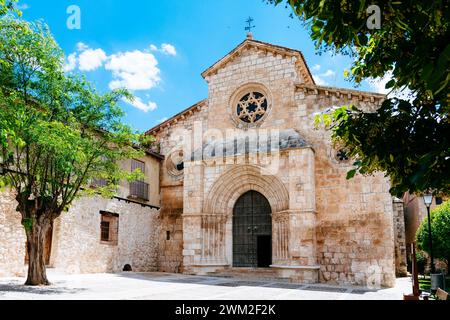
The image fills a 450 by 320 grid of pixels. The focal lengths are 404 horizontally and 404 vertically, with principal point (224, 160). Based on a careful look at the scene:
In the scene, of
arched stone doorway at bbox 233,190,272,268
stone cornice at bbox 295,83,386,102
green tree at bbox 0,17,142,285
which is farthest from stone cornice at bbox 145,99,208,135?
green tree at bbox 0,17,142,285

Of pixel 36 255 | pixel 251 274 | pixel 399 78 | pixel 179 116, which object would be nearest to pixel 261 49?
pixel 179 116

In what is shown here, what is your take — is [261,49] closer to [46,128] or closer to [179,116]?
[179,116]

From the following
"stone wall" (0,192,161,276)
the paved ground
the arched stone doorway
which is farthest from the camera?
the arched stone doorway

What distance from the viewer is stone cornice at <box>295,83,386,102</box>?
15.4m

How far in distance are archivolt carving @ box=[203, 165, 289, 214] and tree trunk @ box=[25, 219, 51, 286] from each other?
23.0 feet

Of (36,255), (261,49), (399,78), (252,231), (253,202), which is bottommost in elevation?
(36,255)

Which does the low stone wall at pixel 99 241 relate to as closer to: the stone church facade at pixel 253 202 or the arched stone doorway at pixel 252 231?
the stone church facade at pixel 253 202

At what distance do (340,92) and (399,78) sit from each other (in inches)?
519

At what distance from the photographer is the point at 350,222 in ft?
49.2

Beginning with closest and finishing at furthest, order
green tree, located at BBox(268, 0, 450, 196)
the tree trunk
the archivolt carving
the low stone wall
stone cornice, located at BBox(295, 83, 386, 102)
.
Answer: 1. green tree, located at BBox(268, 0, 450, 196)
2. the tree trunk
3. the low stone wall
4. stone cornice, located at BBox(295, 83, 386, 102)
5. the archivolt carving

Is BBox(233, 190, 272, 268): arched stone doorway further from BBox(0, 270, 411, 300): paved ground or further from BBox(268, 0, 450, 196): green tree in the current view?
BBox(268, 0, 450, 196): green tree

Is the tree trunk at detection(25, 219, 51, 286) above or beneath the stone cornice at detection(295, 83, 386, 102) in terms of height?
beneath

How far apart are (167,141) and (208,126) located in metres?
2.45

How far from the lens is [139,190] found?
1794 cm
